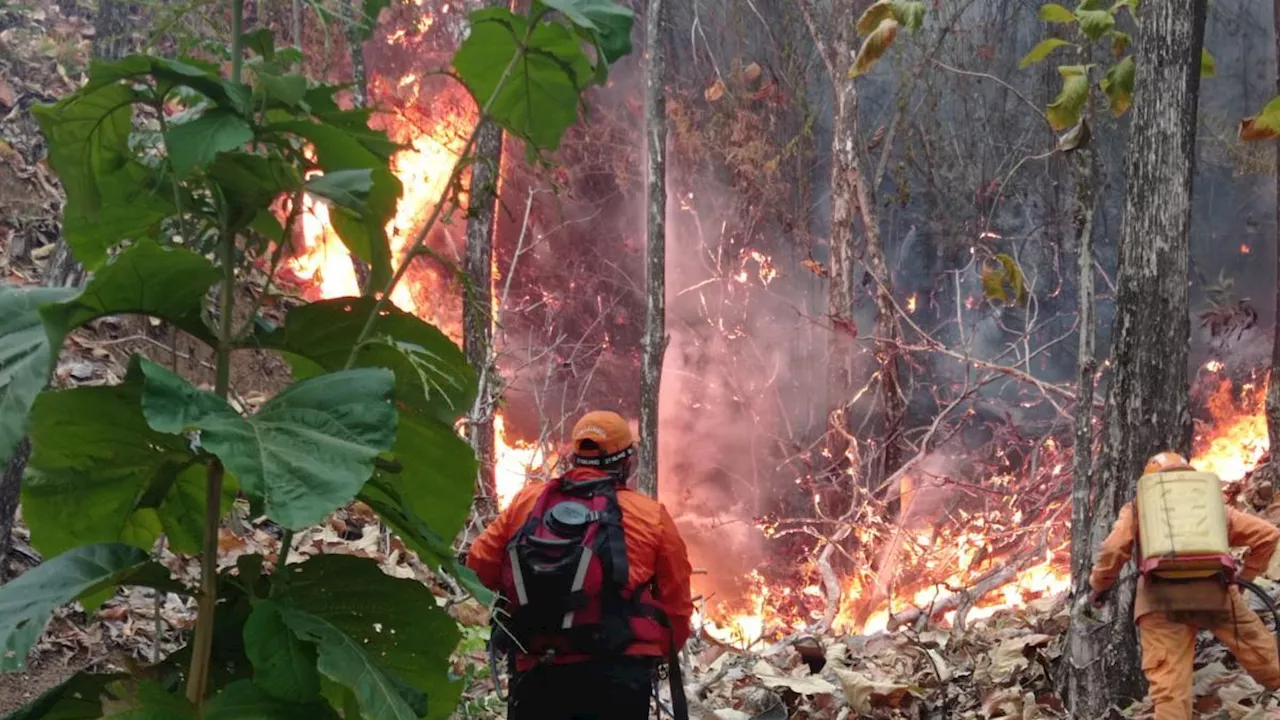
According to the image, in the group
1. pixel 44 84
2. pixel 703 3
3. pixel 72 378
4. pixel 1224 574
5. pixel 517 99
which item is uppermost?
pixel 703 3

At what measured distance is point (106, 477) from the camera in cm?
200

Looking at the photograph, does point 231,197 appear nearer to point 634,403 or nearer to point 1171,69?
point 1171,69

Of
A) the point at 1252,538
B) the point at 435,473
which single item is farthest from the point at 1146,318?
the point at 435,473

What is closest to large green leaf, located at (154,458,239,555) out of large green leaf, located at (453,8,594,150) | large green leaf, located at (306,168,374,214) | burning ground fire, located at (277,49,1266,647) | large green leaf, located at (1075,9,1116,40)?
large green leaf, located at (306,168,374,214)

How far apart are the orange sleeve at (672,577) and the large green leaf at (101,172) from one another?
2.73 meters

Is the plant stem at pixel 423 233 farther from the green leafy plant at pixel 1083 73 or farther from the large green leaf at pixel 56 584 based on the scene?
the green leafy plant at pixel 1083 73

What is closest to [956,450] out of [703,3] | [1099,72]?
[1099,72]

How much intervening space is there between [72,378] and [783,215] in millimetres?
13371

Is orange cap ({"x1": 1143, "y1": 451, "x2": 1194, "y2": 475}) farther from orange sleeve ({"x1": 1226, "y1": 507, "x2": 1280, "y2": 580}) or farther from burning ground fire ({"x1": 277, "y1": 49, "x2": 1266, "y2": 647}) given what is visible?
burning ground fire ({"x1": 277, "y1": 49, "x2": 1266, "y2": 647})

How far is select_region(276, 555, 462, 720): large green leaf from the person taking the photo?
75.8 inches

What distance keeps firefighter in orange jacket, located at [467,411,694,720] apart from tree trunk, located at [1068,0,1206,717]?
330 centimetres

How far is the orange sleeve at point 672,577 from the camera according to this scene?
453 centimetres

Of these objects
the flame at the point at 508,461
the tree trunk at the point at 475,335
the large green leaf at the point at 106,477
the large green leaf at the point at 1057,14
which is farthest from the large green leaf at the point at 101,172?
the flame at the point at 508,461

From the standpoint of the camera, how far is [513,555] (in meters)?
4.52
